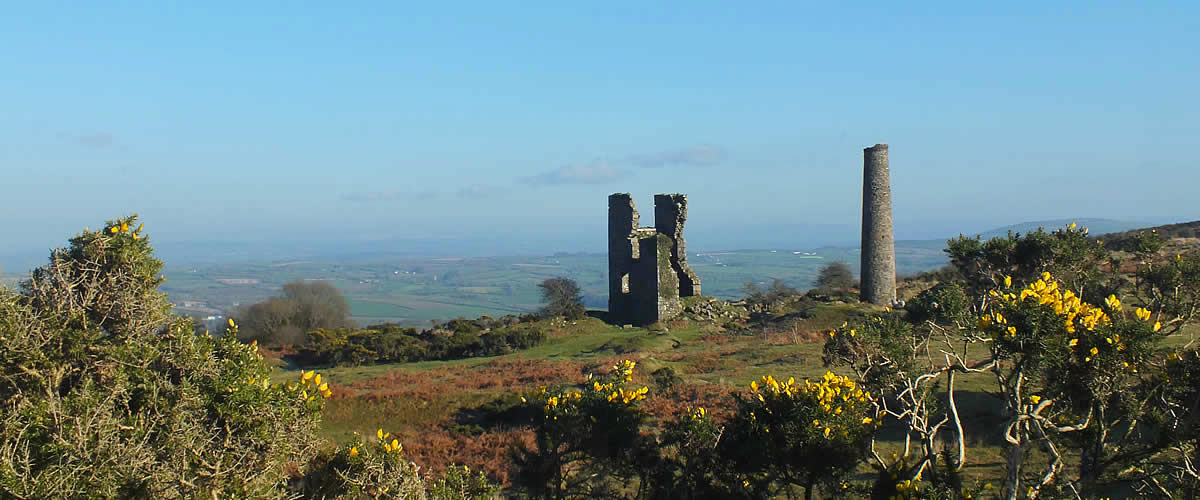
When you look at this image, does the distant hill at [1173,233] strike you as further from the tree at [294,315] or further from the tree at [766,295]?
the tree at [294,315]

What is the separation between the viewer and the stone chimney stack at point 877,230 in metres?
36.3

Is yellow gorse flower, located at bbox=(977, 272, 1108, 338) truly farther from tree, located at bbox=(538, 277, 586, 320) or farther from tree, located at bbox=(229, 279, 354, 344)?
tree, located at bbox=(229, 279, 354, 344)

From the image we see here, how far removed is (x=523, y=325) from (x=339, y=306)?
15390mm

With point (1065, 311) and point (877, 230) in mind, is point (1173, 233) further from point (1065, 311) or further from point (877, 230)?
point (1065, 311)

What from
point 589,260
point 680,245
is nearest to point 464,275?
point 589,260

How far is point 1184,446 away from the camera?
8.40 metres

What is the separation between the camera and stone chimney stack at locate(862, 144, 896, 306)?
36.3 metres

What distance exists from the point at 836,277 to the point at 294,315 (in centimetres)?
3624

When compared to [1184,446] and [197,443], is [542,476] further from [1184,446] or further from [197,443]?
[1184,446]

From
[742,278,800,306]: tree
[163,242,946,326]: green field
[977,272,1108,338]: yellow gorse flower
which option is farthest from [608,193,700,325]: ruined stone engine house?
[163,242,946,326]: green field

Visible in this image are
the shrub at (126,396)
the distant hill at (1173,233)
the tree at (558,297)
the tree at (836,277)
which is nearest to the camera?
the shrub at (126,396)

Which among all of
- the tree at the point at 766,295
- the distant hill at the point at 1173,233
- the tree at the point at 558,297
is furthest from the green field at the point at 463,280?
the tree at the point at 558,297

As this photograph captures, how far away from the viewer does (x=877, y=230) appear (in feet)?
121

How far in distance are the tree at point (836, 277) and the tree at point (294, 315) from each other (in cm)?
3238
